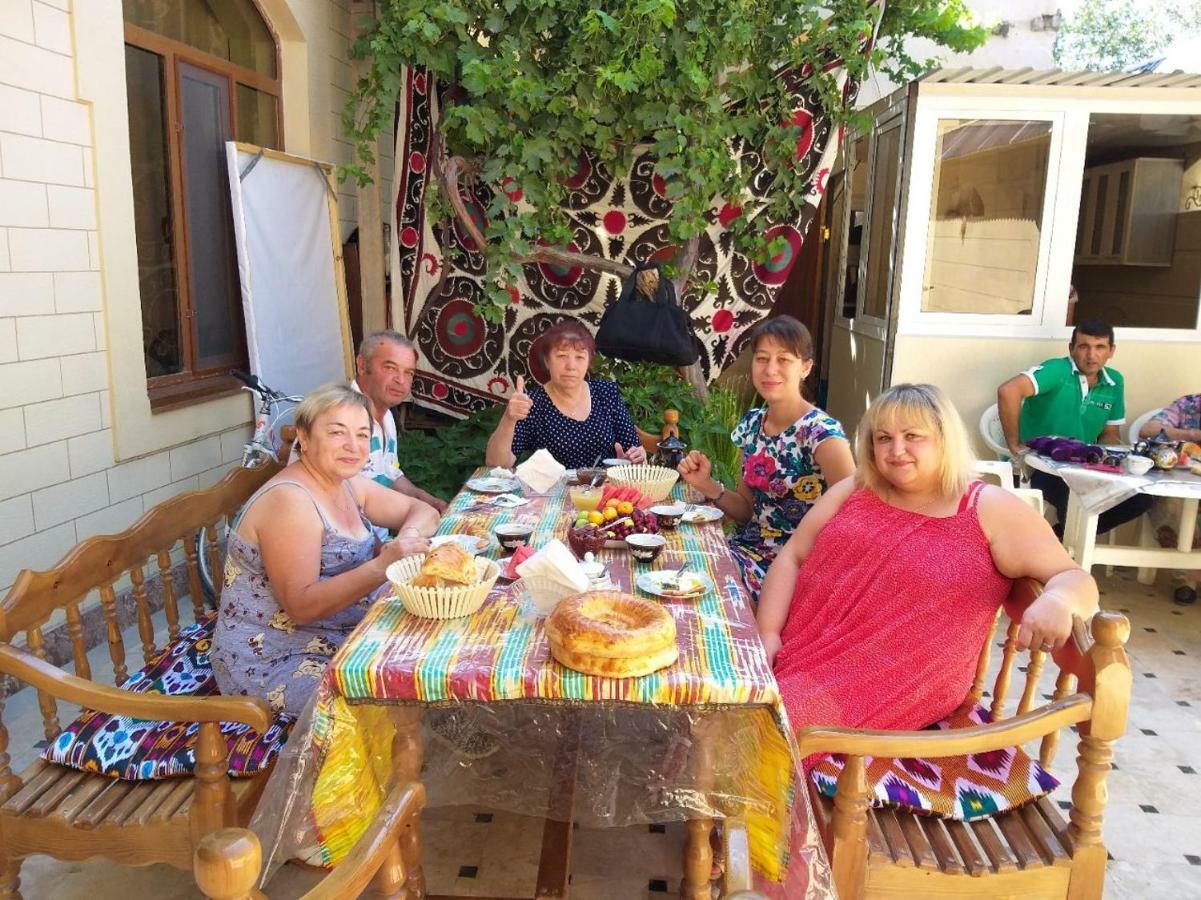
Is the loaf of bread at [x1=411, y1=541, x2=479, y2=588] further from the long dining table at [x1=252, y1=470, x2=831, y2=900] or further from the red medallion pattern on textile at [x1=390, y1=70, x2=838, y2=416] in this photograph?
the red medallion pattern on textile at [x1=390, y1=70, x2=838, y2=416]

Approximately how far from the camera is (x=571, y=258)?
18.3 feet

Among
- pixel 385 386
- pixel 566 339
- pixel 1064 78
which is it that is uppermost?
pixel 1064 78

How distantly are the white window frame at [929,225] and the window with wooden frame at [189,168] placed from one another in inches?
156

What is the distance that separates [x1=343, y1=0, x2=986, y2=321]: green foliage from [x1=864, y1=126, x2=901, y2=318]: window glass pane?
666 mm

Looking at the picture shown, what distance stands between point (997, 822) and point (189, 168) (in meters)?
4.57

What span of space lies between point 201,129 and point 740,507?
11.5ft

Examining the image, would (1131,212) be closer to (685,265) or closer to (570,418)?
(685,265)

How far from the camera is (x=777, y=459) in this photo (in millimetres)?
3137

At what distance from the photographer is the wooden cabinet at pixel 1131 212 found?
6.90 m

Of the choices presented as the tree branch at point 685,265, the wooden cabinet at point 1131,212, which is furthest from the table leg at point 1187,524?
the wooden cabinet at point 1131,212

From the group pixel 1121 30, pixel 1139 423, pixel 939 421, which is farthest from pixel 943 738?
pixel 1121 30

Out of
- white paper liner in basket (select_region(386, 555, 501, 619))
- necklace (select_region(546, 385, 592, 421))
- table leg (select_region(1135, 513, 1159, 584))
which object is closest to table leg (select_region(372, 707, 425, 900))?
white paper liner in basket (select_region(386, 555, 501, 619))

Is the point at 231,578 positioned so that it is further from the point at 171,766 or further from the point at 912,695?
the point at 912,695

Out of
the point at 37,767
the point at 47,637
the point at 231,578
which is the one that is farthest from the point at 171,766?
the point at 47,637
